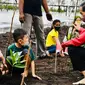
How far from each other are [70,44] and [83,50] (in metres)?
0.18

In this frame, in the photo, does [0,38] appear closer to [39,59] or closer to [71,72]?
[39,59]

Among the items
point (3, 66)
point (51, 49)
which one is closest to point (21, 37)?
point (3, 66)

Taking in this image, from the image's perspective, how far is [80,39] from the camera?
4.62 metres

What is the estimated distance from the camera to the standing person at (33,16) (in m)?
6.15

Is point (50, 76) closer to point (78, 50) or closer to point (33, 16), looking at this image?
point (78, 50)

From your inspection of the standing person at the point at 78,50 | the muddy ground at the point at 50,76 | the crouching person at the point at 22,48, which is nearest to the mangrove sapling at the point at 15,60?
the crouching person at the point at 22,48

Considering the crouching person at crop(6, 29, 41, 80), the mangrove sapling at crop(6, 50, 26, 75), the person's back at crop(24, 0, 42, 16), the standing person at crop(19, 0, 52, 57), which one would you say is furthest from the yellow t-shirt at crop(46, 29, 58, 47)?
the mangrove sapling at crop(6, 50, 26, 75)

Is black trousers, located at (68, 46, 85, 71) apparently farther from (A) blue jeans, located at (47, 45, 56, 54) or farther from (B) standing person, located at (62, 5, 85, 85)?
(A) blue jeans, located at (47, 45, 56, 54)

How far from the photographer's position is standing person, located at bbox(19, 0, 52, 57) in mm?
6154

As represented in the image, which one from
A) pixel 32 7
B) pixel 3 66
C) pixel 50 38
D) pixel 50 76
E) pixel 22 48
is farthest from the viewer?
pixel 50 38

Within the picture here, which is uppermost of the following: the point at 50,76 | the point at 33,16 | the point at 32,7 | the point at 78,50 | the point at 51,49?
the point at 32,7

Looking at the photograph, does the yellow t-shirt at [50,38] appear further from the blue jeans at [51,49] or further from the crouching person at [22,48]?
the crouching person at [22,48]

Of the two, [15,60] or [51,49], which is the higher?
[15,60]

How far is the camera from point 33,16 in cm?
633
